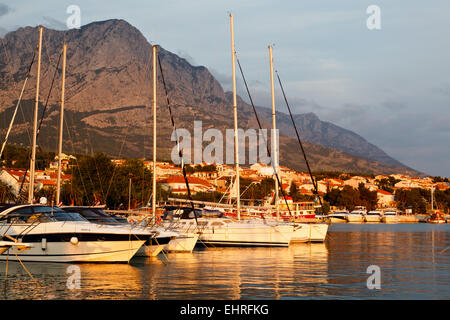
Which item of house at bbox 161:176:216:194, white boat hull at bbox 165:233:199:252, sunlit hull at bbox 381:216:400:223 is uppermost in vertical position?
house at bbox 161:176:216:194

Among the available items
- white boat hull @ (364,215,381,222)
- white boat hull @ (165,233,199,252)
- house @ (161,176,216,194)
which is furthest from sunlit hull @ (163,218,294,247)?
house @ (161,176,216,194)

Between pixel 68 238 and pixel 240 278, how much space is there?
876cm

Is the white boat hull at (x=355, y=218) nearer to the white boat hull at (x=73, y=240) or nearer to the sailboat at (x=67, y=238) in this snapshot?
the sailboat at (x=67, y=238)

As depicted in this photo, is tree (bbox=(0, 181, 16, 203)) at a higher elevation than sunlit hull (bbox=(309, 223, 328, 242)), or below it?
higher

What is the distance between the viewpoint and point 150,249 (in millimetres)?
30344

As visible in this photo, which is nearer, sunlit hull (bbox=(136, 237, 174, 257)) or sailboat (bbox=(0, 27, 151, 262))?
sailboat (bbox=(0, 27, 151, 262))

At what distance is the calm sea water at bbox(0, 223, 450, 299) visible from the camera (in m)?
19.2

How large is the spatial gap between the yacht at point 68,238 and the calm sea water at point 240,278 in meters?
0.52

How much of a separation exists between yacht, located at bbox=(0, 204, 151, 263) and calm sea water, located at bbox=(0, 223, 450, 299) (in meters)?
0.52

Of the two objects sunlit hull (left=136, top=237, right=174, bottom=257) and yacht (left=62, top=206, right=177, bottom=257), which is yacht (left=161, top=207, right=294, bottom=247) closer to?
yacht (left=62, top=206, right=177, bottom=257)

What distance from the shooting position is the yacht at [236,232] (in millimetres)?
38125

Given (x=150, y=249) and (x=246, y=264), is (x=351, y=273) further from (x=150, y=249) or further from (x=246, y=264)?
(x=150, y=249)
